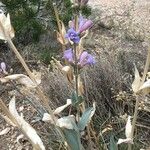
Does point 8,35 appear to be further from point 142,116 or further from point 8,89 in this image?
point 8,89

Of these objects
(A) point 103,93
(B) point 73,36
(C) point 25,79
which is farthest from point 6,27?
(A) point 103,93

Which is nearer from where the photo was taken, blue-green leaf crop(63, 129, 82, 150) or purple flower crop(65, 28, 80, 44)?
purple flower crop(65, 28, 80, 44)

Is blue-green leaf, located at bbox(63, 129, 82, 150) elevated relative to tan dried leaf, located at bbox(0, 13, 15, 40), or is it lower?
lower

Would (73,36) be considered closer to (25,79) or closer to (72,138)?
(25,79)

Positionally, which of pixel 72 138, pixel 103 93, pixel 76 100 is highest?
pixel 76 100

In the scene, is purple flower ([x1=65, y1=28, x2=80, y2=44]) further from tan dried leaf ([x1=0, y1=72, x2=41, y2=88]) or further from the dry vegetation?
the dry vegetation

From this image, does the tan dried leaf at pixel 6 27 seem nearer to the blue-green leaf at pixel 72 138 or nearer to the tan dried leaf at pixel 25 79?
the tan dried leaf at pixel 25 79

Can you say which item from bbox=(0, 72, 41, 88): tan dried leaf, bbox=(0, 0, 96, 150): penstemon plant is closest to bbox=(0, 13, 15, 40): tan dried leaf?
bbox=(0, 0, 96, 150): penstemon plant

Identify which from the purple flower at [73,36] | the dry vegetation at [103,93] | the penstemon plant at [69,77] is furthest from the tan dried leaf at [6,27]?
the dry vegetation at [103,93]

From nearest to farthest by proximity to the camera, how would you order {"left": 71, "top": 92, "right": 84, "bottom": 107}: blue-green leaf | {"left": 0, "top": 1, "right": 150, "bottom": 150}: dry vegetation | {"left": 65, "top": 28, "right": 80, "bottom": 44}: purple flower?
{"left": 65, "top": 28, "right": 80, "bottom": 44}: purple flower → {"left": 71, "top": 92, "right": 84, "bottom": 107}: blue-green leaf → {"left": 0, "top": 1, "right": 150, "bottom": 150}: dry vegetation

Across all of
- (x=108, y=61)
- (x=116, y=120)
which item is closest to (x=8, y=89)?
(x=108, y=61)

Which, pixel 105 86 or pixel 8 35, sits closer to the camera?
pixel 8 35
